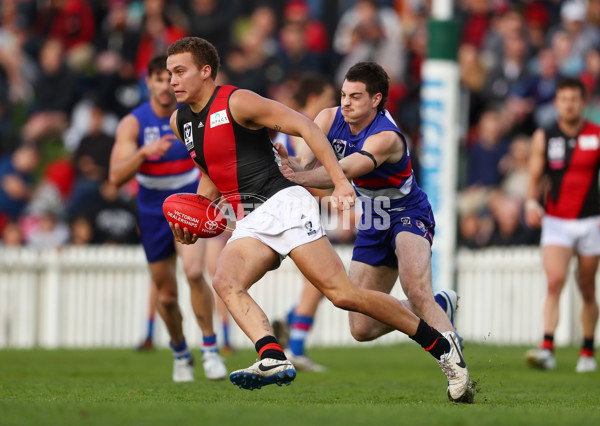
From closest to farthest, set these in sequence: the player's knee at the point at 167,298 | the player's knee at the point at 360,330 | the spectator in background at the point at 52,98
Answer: the player's knee at the point at 360,330, the player's knee at the point at 167,298, the spectator in background at the point at 52,98

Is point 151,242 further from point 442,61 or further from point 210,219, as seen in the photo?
point 442,61

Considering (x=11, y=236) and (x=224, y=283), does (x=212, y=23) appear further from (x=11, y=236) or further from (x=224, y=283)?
(x=224, y=283)

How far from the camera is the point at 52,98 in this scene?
1950 cm

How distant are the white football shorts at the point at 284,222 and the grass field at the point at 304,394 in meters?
1.07

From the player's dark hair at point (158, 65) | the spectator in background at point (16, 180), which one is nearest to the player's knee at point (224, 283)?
the player's dark hair at point (158, 65)

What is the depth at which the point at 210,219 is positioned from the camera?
7070 millimetres

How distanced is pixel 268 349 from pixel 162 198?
343 centimetres

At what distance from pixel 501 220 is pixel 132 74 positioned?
7.20 metres

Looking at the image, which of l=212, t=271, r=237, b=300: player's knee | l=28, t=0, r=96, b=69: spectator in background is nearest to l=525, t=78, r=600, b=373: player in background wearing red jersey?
l=212, t=271, r=237, b=300: player's knee

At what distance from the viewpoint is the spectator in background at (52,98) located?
1933cm

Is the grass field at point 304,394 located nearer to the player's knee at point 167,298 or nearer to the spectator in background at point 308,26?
the player's knee at point 167,298

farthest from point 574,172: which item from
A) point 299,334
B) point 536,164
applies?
point 299,334

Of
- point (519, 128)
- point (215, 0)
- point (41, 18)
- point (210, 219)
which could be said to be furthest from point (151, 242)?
point (41, 18)

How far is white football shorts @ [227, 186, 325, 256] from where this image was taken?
6.77 meters
